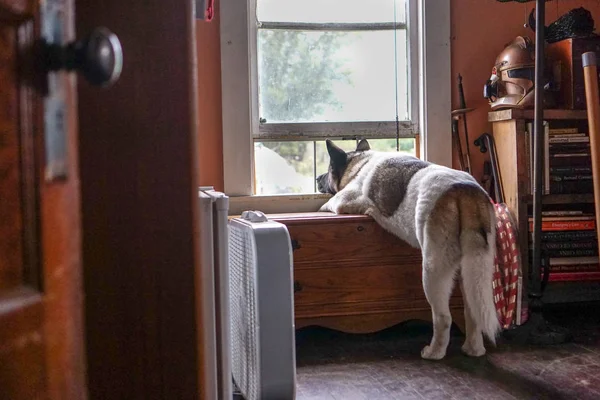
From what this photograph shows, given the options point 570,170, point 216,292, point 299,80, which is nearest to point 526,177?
point 570,170

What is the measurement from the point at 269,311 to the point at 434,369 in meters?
1.06

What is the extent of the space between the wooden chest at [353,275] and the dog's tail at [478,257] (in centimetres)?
41

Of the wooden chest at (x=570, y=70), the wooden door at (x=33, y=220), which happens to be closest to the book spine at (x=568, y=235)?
the wooden chest at (x=570, y=70)

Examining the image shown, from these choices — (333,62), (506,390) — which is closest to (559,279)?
(506,390)

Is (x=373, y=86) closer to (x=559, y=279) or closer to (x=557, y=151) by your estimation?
(x=557, y=151)

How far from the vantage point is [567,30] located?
318 centimetres

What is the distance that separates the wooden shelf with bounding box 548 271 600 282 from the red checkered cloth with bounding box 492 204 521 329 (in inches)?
16.2

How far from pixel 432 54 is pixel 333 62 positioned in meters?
0.51

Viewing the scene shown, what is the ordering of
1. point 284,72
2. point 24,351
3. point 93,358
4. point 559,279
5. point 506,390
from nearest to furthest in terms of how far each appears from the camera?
point 24,351
point 93,358
point 506,390
point 559,279
point 284,72

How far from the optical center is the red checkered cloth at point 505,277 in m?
2.78

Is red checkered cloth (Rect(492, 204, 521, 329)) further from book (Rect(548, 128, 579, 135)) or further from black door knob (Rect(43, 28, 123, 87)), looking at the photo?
Answer: black door knob (Rect(43, 28, 123, 87))

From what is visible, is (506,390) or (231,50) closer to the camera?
(506,390)

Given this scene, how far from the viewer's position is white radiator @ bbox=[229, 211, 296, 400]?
1.64m

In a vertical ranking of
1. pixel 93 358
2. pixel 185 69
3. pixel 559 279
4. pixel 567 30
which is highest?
pixel 567 30
